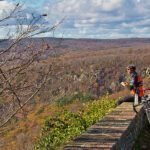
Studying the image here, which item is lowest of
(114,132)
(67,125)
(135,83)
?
(67,125)

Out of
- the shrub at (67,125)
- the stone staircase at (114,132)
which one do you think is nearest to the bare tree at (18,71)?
the stone staircase at (114,132)

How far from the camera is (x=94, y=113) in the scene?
43.1ft

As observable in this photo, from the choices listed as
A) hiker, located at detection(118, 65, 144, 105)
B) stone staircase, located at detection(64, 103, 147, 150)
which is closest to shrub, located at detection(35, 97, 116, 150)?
stone staircase, located at detection(64, 103, 147, 150)

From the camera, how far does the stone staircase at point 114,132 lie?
6.70m

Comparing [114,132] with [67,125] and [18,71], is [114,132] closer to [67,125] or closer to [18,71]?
[18,71]

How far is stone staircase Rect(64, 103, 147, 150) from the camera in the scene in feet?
22.0

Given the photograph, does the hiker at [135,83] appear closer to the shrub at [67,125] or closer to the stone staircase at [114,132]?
the stone staircase at [114,132]

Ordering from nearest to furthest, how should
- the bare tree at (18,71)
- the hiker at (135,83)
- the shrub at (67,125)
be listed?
the bare tree at (18,71) → the hiker at (135,83) → the shrub at (67,125)

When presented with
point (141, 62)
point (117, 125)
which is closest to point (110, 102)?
point (117, 125)

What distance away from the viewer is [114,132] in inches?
301

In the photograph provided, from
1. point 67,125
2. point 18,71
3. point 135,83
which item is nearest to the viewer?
point 18,71

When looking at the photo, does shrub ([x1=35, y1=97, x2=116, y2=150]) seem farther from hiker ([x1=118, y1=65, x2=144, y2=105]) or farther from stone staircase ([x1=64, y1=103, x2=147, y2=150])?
hiker ([x1=118, y1=65, x2=144, y2=105])

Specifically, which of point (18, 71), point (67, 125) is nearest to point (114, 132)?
point (18, 71)

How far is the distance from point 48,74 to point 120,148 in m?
1.80
